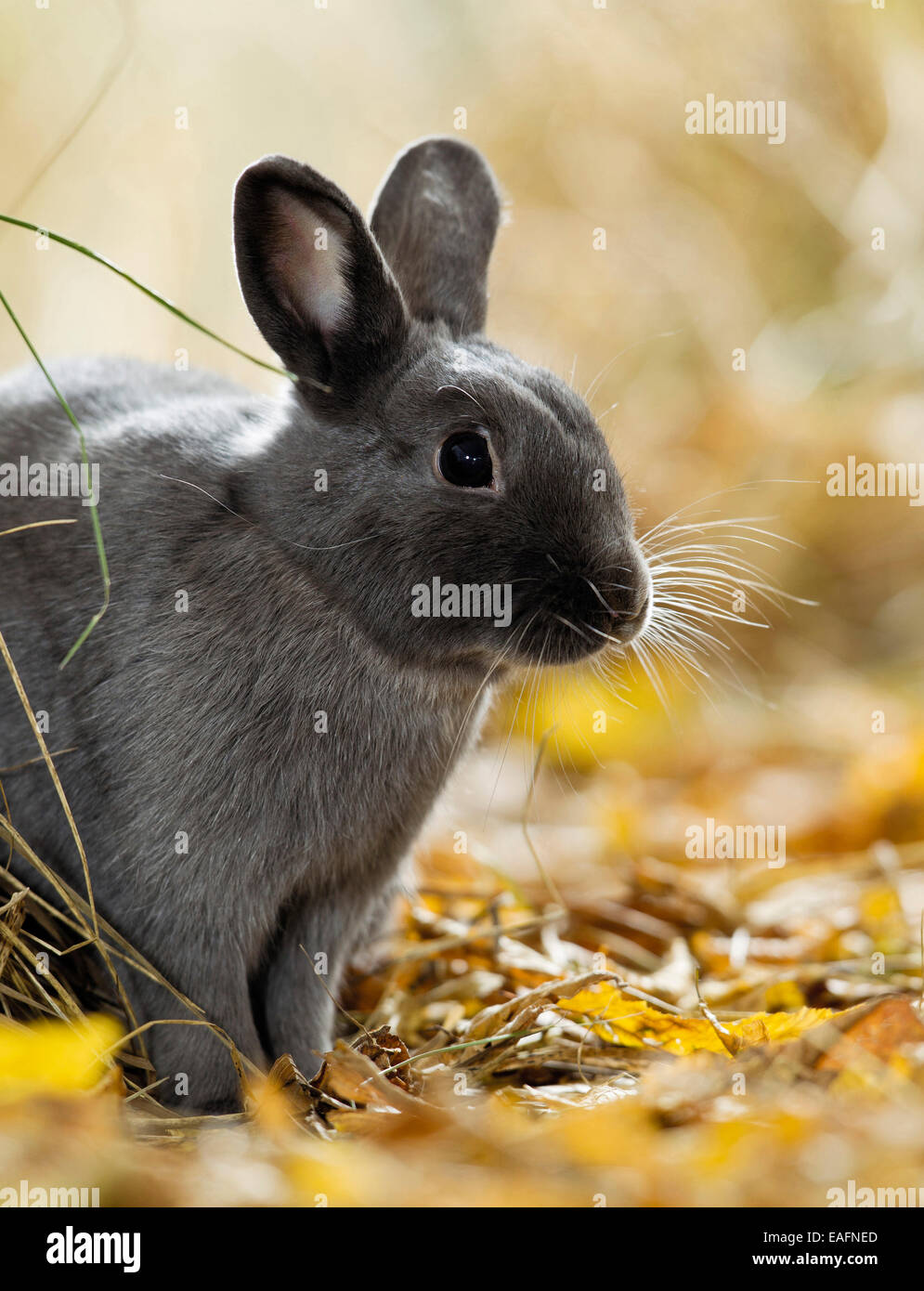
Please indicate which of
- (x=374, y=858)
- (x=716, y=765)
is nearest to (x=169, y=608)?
(x=374, y=858)

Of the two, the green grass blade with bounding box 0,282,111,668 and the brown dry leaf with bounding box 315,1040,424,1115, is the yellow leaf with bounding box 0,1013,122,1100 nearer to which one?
the brown dry leaf with bounding box 315,1040,424,1115

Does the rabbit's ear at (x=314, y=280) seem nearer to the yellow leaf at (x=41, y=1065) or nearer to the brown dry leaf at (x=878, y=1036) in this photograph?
the yellow leaf at (x=41, y=1065)

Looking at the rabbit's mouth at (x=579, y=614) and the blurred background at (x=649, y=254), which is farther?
the blurred background at (x=649, y=254)

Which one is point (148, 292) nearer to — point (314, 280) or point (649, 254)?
point (314, 280)

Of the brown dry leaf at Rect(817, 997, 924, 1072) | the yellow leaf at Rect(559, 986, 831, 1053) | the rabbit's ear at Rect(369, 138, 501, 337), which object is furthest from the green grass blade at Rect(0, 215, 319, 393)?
the brown dry leaf at Rect(817, 997, 924, 1072)

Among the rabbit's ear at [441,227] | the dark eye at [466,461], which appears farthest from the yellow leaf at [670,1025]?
the rabbit's ear at [441,227]

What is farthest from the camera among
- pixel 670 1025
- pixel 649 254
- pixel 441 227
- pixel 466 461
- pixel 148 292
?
pixel 649 254

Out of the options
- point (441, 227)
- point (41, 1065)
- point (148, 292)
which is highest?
point (441, 227)

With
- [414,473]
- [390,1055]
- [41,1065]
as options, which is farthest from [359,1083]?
[414,473]
